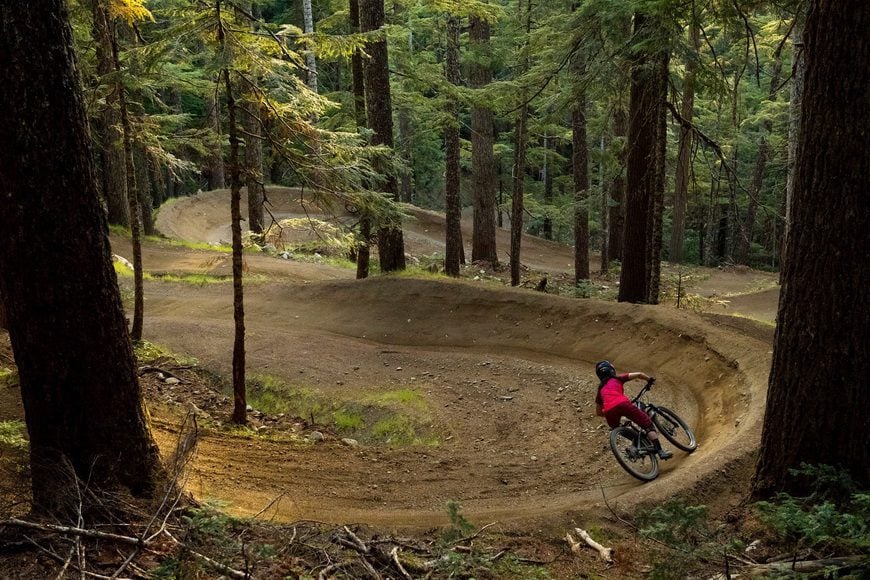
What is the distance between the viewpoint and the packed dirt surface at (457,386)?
768cm

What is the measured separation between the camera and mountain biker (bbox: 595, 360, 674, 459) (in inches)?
315

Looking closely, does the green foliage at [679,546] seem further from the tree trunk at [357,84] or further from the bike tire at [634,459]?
the tree trunk at [357,84]

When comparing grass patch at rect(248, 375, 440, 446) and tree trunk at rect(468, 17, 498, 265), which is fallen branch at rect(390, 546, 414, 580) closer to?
grass patch at rect(248, 375, 440, 446)

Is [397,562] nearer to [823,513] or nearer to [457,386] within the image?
[823,513]

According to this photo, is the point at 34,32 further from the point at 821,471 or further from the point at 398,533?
the point at 821,471

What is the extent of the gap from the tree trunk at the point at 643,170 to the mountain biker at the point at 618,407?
6.40 meters

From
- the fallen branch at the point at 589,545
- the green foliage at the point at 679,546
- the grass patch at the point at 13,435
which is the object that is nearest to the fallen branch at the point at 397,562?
the fallen branch at the point at 589,545

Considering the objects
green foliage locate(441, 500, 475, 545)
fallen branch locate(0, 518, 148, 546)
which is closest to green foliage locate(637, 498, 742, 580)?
green foliage locate(441, 500, 475, 545)

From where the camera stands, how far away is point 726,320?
12.2 m

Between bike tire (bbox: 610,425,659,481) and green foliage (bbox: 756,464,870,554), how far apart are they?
202cm

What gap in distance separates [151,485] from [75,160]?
2.78 meters

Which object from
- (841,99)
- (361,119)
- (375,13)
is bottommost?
(841,99)

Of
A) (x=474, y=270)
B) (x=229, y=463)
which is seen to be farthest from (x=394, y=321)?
(x=474, y=270)

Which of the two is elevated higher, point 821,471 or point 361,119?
point 361,119
